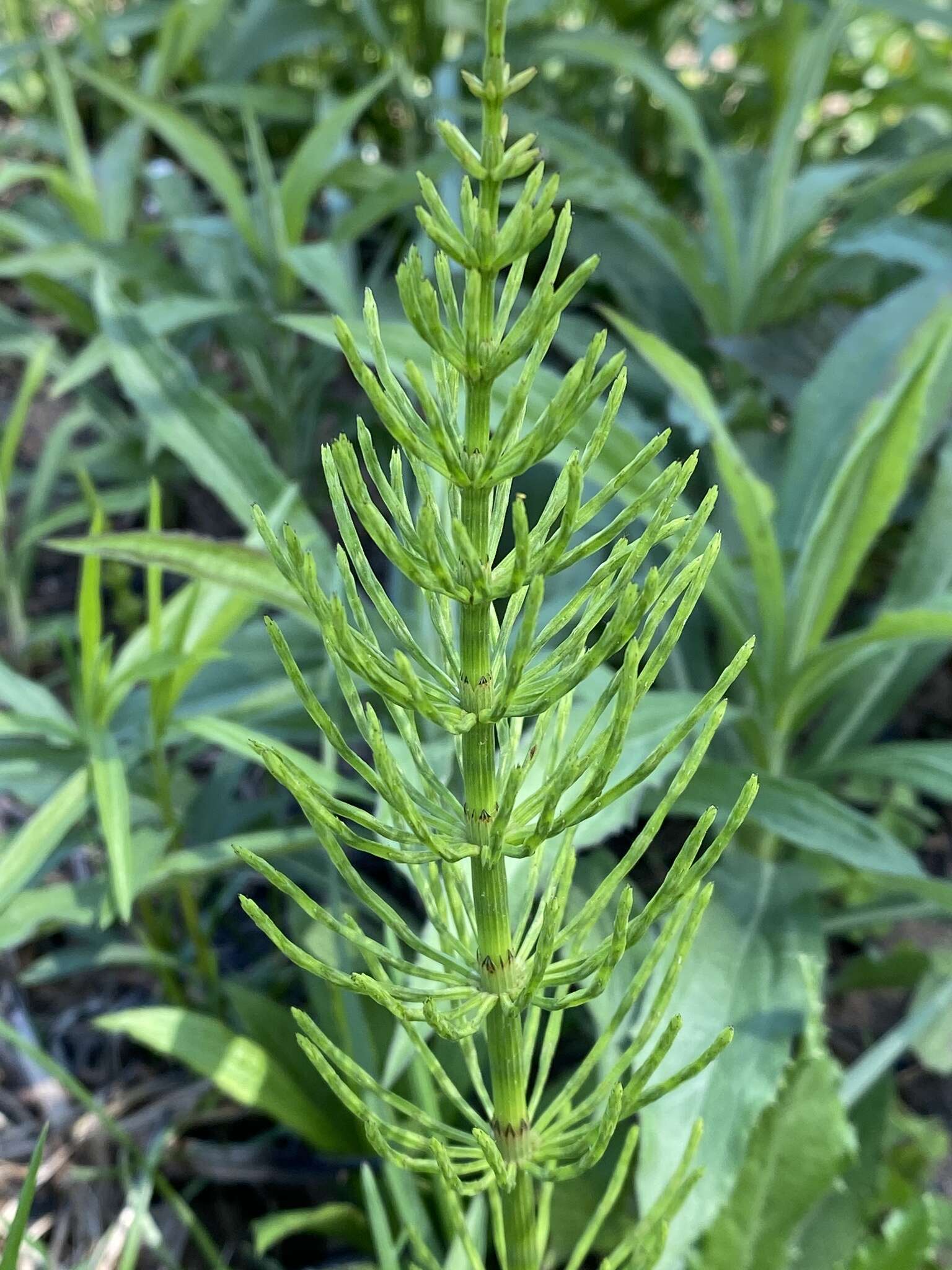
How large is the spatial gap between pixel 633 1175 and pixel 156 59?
2.01 m

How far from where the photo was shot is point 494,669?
0.45 m

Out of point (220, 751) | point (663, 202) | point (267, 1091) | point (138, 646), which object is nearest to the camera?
point (267, 1091)

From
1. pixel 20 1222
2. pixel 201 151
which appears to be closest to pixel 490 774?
pixel 20 1222

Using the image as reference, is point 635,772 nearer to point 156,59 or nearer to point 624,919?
point 624,919

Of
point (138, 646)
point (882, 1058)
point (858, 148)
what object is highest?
point (858, 148)

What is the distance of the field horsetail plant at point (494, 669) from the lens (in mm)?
373

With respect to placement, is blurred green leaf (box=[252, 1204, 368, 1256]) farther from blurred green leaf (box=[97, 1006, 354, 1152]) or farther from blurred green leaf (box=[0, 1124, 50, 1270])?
blurred green leaf (box=[0, 1124, 50, 1270])

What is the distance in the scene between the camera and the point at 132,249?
160 centimetres

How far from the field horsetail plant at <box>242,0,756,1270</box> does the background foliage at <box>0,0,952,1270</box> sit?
0.33 metres

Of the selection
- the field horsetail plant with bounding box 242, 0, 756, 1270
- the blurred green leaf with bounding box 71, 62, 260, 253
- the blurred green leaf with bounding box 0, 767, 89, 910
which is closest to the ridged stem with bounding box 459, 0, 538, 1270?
the field horsetail plant with bounding box 242, 0, 756, 1270

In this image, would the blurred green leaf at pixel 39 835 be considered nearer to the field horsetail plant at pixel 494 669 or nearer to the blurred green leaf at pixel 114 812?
the blurred green leaf at pixel 114 812

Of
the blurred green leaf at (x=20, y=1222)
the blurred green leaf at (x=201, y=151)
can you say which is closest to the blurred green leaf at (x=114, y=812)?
the blurred green leaf at (x=20, y=1222)

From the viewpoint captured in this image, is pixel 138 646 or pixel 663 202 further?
pixel 663 202

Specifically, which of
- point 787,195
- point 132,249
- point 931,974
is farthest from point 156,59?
point 931,974
